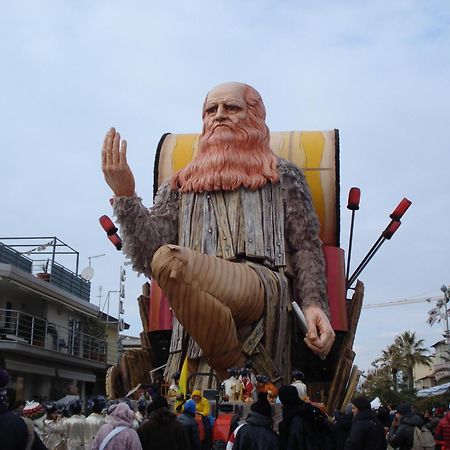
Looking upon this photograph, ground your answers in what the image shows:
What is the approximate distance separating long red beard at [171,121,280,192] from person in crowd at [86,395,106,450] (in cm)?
386

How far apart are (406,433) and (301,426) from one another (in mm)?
3445

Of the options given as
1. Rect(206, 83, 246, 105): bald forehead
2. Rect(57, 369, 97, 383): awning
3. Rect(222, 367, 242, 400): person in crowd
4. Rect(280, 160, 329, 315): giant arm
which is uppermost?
Rect(206, 83, 246, 105): bald forehead

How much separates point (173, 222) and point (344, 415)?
430 cm

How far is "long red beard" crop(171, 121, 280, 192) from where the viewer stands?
9.76 meters

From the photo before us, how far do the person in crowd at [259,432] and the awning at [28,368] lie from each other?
566 inches

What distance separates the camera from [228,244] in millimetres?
A: 9406

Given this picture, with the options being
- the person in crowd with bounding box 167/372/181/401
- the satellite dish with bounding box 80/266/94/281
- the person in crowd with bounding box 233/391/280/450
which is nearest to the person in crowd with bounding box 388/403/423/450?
the person in crowd with bounding box 167/372/181/401

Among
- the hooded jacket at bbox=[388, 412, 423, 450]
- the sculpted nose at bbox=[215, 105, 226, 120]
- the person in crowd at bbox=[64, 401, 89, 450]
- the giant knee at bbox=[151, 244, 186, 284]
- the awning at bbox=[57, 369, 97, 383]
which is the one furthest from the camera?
the awning at bbox=[57, 369, 97, 383]

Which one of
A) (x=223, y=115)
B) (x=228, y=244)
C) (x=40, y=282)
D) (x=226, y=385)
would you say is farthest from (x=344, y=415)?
(x=40, y=282)

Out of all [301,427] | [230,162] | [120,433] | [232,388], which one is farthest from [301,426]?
[230,162]

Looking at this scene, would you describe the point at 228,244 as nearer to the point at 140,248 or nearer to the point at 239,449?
the point at 140,248

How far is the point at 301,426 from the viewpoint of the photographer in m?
4.51

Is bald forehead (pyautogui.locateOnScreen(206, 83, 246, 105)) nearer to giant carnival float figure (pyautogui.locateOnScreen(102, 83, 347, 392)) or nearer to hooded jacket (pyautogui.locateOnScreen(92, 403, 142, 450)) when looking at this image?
giant carnival float figure (pyautogui.locateOnScreen(102, 83, 347, 392))

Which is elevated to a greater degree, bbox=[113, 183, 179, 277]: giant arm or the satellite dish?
the satellite dish
